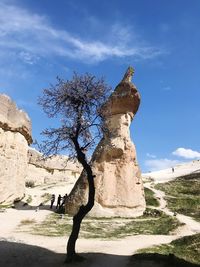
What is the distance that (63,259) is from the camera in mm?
14711

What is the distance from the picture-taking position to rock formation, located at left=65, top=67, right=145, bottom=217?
3030 centimetres

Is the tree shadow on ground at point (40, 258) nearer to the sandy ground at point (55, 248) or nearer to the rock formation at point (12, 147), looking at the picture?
the sandy ground at point (55, 248)

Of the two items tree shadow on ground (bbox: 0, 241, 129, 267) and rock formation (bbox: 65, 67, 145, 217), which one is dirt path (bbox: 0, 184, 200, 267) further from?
rock formation (bbox: 65, 67, 145, 217)

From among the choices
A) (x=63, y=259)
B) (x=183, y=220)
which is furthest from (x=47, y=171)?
(x=63, y=259)

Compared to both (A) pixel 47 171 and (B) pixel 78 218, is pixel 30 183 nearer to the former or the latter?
(A) pixel 47 171

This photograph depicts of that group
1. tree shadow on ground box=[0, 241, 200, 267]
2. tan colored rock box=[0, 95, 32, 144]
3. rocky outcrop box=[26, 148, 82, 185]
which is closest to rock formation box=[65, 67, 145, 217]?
tan colored rock box=[0, 95, 32, 144]

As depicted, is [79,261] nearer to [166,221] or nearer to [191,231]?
[191,231]

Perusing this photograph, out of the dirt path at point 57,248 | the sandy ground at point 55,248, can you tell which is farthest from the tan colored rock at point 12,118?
the dirt path at point 57,248

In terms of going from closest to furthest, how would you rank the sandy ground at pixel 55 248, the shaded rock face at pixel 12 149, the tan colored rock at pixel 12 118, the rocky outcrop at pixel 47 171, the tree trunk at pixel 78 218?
the sandy ground at pixel 55 248, the tree trunk at pixel 78 218, the shaded rock face at pixel 12 149, the tan colored rock at pixel 12 118, the rocky outcrop at pixel 47 171

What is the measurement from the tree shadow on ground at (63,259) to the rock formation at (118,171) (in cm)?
1386

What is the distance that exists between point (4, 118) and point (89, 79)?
56.0 ft

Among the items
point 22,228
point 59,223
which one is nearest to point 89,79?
point 22,228

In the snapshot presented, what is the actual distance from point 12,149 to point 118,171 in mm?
8672

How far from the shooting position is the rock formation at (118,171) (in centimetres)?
3030
